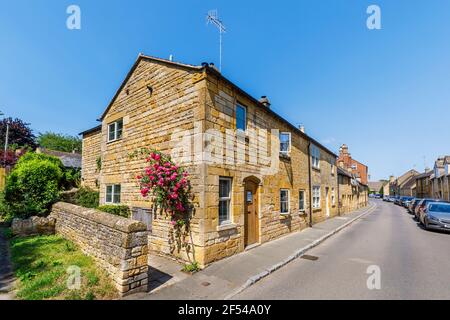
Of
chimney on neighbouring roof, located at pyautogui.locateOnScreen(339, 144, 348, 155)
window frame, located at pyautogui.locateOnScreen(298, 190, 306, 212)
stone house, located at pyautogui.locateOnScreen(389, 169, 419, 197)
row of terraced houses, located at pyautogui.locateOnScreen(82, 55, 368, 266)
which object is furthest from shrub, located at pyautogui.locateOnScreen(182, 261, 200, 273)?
stone house, located at pyautogui.locateOnScreen(389, 169, 419, 197)

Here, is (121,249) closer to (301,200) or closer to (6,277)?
(6,277)

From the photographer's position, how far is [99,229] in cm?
589

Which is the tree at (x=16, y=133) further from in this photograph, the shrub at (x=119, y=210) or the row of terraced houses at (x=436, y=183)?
the row of terraced houses at (x=436, y=183)

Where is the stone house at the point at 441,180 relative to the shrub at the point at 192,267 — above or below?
above

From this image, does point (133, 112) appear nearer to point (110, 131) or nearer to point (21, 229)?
point (110, 131)

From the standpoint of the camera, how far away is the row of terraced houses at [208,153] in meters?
6.89

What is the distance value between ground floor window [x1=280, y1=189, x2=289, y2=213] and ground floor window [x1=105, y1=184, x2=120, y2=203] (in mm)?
8013

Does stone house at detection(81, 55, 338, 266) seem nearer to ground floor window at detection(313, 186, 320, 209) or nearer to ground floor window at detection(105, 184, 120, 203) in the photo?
ground floor window at detection(105, 184, 120, 203)

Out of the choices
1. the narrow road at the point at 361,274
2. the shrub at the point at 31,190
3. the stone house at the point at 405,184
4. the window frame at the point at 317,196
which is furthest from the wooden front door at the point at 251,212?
the stone house at the point at 405,184

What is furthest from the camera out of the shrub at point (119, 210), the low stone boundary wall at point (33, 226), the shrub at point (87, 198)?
the shrub at point (87, 198)

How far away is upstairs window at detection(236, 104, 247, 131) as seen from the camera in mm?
8401

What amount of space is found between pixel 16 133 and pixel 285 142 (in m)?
39.4

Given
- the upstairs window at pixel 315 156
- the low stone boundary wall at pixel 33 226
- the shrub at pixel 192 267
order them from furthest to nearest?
the upstairs window at pixel 315 156
the low stone boundary wall at pixel 33 226
the shrub at pixel 192 267

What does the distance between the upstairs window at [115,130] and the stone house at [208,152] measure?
5 centimetres
